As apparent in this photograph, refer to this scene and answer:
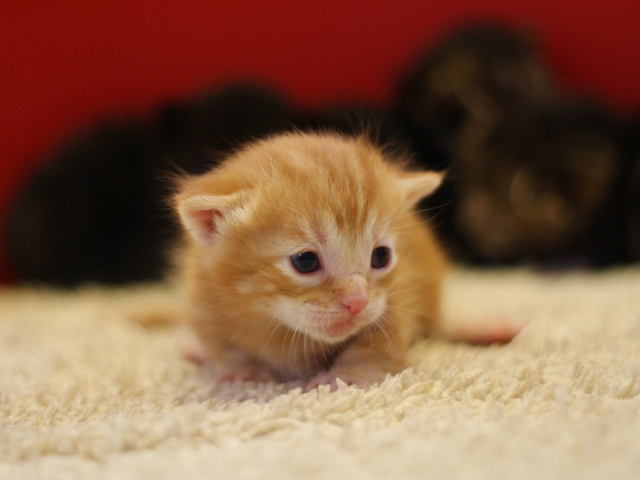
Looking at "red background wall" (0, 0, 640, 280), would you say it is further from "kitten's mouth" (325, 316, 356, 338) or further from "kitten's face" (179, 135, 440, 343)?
"kitten's mouth" (325, 316, 356, 338)

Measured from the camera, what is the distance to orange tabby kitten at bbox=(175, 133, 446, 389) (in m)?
1.20

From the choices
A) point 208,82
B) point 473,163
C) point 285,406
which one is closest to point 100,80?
point 208,82

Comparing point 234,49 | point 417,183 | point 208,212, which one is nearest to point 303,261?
point 208,212

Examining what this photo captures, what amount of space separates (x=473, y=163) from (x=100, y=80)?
1.76m

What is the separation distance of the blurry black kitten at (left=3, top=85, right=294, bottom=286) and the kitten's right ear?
128 cm

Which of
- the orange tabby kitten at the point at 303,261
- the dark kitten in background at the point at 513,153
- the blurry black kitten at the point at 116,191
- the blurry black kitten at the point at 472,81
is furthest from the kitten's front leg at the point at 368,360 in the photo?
the blurry black kitten at the point at 472,81

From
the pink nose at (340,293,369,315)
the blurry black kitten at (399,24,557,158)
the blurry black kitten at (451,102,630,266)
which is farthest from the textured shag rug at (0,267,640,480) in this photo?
the blurry black kitten at (399,24,557,158)

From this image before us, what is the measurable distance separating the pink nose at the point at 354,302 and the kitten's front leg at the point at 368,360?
5.0 inches

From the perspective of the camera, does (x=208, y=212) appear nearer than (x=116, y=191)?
Yes

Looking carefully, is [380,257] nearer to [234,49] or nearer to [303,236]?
[303,236]

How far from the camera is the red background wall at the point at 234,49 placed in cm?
292

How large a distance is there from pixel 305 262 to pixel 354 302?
0.12 metres

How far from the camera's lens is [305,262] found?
1.20m

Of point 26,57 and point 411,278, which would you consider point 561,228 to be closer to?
point 411,278
